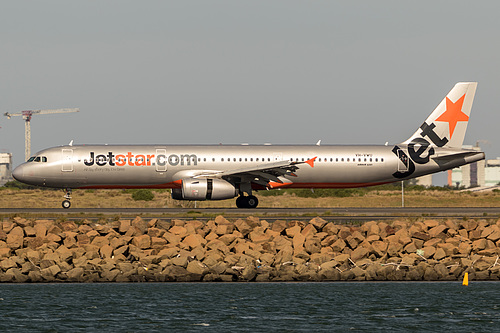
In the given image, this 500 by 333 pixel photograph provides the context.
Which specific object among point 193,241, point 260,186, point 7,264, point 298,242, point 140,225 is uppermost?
point 260,186

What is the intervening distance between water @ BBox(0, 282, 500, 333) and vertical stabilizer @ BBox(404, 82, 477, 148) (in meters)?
26.8

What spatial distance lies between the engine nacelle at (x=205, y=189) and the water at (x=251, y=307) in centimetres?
1902

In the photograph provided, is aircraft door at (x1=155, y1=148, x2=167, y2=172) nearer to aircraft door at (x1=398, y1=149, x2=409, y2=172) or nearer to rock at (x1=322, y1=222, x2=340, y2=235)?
aircraft door at (x1=398, y1=149, x2=409, y2=172)

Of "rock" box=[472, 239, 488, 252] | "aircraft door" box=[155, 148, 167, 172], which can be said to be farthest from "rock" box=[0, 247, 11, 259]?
"aircraft door" box=[155, 148, 167, 172]

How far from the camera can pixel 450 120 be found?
175 feet

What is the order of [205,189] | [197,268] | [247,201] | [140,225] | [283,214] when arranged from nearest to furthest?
1. [197,268]
2. [140,225]
3. [283,214]
4. [205,189]
5. [247,201]

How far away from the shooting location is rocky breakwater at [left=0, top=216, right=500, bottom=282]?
27.2 metres

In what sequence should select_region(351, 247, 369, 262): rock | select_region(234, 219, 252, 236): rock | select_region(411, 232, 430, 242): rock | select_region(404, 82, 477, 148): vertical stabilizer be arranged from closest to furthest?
select_region(351, 247, 369, 262): rock → select_region(411, 232, 430, 242): rock → select_region(234, 219, 252, 236): rock → select_region(404, 82, 477, 148): vertical stabilizer

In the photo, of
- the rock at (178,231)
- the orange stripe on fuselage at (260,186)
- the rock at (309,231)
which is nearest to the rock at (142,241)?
the rock at (178,231)

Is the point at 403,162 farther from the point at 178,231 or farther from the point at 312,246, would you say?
the point at 178,231

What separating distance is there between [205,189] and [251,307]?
23.0 m

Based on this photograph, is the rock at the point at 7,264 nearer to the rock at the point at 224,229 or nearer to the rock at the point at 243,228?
the rock at the point at 224,229

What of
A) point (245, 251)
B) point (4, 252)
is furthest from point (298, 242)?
point (4, 252)

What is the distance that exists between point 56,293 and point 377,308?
9.85 m
